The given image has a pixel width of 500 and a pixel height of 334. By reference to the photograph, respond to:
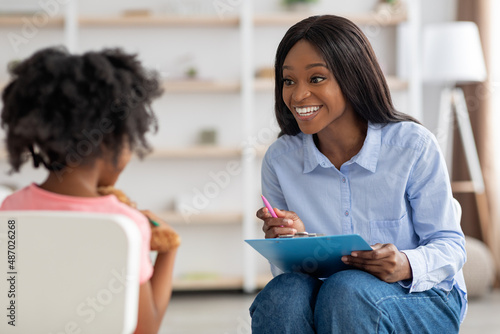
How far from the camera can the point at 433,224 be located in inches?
60.1

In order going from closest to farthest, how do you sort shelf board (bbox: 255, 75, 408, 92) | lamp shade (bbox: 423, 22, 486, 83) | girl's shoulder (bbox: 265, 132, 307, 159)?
1. girl's shoulder (bbox: 265, 132, 307, 159)
2. lamp shade (bbox: 423, 22, 486, 83)
3. shelf board (bbox: 255, 75, 408, 92)

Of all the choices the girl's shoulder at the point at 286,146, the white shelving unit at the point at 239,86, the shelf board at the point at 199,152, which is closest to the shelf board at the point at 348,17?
the white shelving unit at the point at 239,86

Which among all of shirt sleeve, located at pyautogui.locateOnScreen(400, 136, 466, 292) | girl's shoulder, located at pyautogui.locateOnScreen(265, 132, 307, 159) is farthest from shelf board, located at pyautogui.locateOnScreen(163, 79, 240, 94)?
shirt sleeve, located at pyautogui.locateOnScreen(400, 136, 466, 292)

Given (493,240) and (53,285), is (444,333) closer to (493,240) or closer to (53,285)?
(53,285)

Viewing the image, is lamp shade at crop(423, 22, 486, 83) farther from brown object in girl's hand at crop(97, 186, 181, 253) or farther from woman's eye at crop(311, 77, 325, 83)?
brown object in girl's hand at crop(97, 186, 181, 253)

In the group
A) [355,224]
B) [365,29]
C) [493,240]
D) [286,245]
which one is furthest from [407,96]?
[286,245]

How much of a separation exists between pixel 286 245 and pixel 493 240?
2.88 m

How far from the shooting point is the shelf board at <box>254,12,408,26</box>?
12.8ft

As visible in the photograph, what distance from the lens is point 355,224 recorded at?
5.28 ft

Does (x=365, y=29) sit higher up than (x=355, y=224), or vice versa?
(x=365, y=29)

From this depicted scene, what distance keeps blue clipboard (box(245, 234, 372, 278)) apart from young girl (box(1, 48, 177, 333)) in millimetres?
295

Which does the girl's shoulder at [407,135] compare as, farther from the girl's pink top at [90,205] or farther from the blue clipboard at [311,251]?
the girl's pink top at [90,205]

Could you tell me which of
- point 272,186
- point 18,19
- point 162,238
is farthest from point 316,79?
point 18,19

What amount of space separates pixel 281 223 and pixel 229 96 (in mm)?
2632
